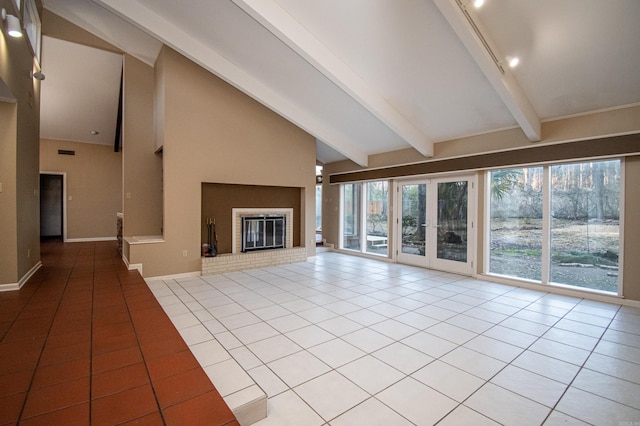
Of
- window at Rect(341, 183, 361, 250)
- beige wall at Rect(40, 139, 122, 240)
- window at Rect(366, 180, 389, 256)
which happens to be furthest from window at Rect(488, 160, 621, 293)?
beige wall at Rect(40, 139, 122, 240)

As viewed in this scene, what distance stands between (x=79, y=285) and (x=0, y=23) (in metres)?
2.97

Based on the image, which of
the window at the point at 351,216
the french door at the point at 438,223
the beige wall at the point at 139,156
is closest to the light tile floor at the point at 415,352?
the french door at the point at 438,223

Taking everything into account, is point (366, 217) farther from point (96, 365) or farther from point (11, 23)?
point (11, 23)

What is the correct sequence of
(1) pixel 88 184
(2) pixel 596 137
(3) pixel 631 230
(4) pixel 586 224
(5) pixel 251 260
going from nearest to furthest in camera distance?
(3) pixel 631 230
(2) pixel 596 137
(4) pixel 586 224
(5) pixel 251 260
(1) pixel 88 184

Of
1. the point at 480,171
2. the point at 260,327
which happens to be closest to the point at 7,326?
the point at 260,327

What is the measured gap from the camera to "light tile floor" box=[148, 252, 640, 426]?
6.41ft

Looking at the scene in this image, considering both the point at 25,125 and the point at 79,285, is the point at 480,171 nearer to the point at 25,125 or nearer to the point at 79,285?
the point at 79,285

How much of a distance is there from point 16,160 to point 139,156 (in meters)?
2.66

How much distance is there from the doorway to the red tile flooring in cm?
707

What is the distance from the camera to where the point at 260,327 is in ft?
10.5

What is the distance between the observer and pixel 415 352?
269cm

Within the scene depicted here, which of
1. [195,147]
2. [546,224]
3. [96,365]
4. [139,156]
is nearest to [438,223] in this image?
[546,224]

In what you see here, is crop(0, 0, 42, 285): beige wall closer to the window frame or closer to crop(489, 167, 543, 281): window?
the window frame

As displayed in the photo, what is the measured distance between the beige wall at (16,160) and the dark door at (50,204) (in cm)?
608
